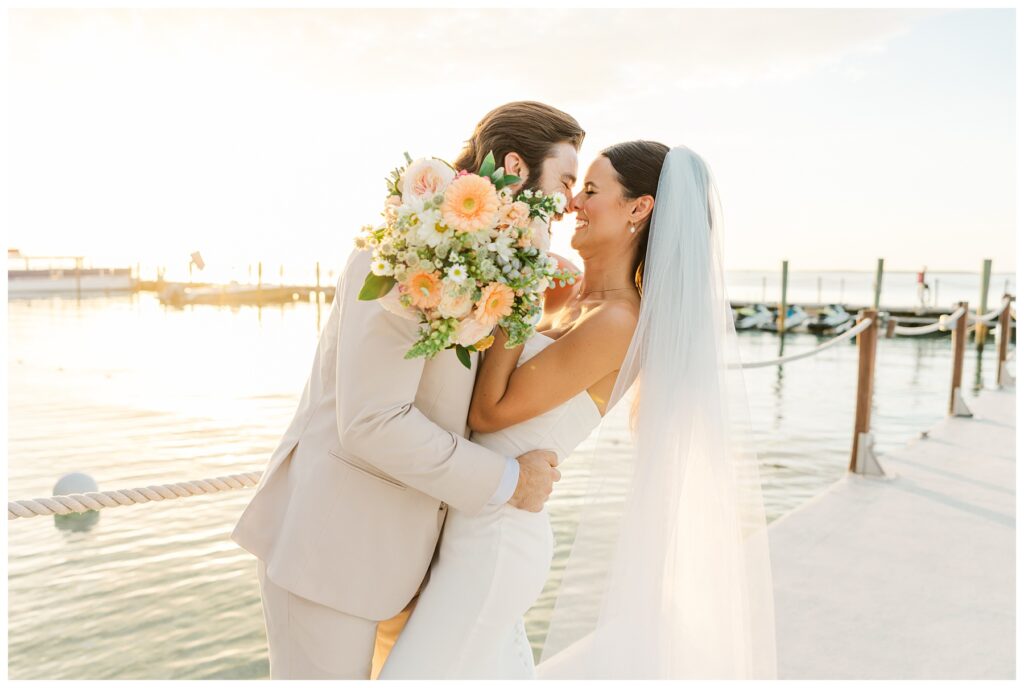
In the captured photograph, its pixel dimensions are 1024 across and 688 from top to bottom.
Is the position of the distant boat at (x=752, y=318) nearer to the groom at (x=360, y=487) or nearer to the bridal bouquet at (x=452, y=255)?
the groom at (x=360, y=487)

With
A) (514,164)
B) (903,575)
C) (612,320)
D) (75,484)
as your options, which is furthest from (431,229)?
(75,484)

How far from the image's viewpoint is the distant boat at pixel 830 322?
1101 inches

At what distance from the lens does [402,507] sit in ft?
6.32

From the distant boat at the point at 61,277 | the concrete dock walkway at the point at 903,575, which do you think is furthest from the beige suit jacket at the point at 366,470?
the distant boat at the point at 61,277

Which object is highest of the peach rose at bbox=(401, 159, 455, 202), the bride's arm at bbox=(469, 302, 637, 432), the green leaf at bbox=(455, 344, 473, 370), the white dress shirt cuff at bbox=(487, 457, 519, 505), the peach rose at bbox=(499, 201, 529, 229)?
the peach rose at bbox=(401, 159, 455, 202)

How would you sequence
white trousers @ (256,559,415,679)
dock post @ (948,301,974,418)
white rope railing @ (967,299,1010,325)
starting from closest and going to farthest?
1. white trousers @ (256,559,415,679)
2. dock post @ (948,301,974,418)
3. white rope railing @ (967,299,1010,325)

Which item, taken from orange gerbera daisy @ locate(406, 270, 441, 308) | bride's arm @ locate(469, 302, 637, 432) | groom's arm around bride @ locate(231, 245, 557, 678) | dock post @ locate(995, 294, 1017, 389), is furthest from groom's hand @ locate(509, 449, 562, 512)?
dock post @ locate(995, 294, 1017, 389)

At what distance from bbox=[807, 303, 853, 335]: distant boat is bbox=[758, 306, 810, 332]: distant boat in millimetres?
337

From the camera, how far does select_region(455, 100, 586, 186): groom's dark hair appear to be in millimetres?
2105

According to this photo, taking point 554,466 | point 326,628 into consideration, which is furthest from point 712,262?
point 326,628

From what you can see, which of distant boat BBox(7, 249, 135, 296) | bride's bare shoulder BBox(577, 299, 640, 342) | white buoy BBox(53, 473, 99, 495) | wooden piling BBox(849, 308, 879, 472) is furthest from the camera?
distant boat BBox(7, 249, 135, 296)

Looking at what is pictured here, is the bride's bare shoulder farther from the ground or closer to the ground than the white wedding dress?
farther from the ground

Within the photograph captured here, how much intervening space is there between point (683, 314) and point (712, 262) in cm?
21

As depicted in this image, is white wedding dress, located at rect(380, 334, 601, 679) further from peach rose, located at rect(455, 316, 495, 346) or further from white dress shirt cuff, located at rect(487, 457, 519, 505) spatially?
peach rose, located at rect(455, 316, 495, 346)
